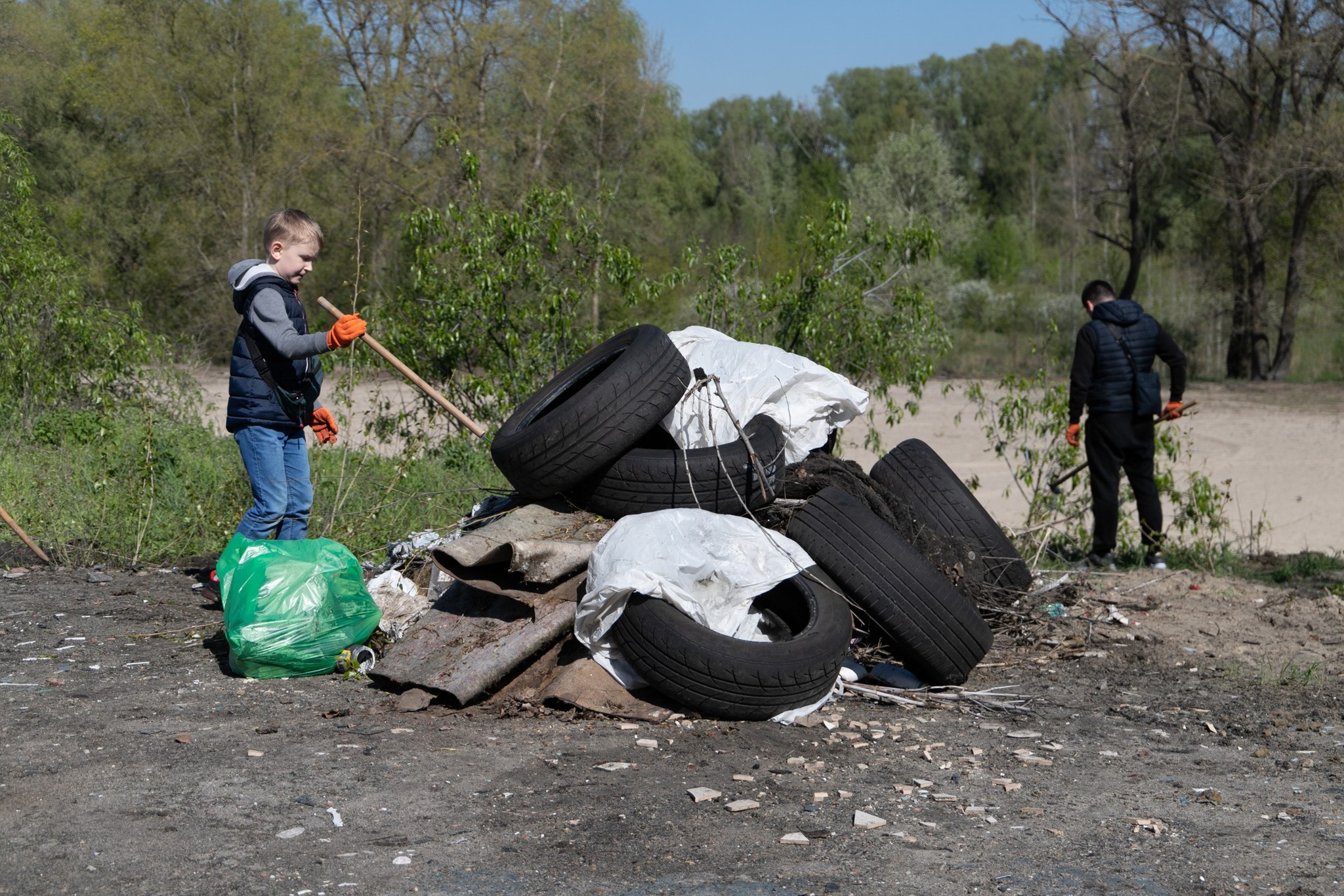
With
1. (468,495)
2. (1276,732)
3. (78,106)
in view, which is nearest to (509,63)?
(78,106)

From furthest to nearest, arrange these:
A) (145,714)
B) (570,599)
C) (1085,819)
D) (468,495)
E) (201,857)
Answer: (468,495), (570,599), (145,714), (1085,819), (201,857)

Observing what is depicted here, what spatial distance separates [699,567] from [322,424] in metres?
2.29

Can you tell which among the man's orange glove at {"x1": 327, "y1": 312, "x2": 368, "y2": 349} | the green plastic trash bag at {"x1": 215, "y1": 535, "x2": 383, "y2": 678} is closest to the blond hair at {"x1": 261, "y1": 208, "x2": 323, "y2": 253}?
the man's orange glove at {"x1": 327, "y1": 312, "x2": 368, "y2": 349}

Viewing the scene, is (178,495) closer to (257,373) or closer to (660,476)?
(257,373)

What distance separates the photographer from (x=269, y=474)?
17.6 ft

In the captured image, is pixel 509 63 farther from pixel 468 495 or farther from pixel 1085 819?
pixel 1085 819

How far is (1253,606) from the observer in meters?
6.50

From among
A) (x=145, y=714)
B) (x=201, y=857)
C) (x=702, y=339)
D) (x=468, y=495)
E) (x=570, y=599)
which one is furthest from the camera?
(x=468, y=495)

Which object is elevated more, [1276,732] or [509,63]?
[509,63]

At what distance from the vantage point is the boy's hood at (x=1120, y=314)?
768 centimetres

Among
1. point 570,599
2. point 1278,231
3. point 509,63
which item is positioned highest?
point 509,63

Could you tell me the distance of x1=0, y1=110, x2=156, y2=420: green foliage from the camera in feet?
34.5

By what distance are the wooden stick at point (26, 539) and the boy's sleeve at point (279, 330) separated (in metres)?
2.43

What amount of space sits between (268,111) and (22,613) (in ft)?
79.4
